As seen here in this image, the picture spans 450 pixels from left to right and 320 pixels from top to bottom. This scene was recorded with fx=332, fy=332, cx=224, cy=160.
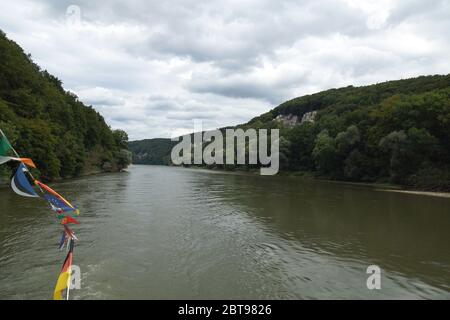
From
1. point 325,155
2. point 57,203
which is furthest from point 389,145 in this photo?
point 57,203

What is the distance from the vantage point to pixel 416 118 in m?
54.1

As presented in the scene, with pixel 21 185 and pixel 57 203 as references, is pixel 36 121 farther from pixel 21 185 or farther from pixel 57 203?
pixel 21 185

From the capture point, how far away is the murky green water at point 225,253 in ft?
32.0

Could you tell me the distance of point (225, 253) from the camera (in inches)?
537

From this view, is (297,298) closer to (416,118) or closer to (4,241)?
(4,241)

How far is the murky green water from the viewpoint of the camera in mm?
9758

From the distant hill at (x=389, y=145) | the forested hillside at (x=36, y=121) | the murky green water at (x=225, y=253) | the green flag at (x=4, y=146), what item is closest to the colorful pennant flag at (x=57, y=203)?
the green flag at (x=4, y=146)

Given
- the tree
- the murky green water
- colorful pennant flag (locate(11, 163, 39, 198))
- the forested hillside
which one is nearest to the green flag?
colorful pennant flag (locate(11, 163, 39, 198))

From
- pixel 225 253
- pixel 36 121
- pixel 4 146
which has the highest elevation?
pixel 36 121

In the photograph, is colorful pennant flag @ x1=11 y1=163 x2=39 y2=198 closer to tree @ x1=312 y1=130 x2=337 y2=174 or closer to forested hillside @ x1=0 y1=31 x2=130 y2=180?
forested hillside @ x1=0 y1=31 x2=130 y2=180

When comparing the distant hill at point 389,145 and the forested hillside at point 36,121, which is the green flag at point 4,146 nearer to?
the forested hillside at point 36,121

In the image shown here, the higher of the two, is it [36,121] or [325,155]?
[36,121]
